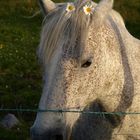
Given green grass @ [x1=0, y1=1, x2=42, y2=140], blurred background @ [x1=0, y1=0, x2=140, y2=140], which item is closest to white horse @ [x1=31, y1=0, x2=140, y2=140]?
blurred background @ [x1=0, y1=0, x2=140, y2=140]

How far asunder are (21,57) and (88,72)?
9451mm

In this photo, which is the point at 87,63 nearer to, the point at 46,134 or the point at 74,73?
the point at 74,73

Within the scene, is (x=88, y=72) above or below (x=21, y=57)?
above

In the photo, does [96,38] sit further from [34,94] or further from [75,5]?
[34,94]

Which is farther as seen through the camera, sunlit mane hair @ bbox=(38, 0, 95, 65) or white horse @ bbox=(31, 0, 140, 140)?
sunlit mane hair @ bbox=(38, 0, 95, 65)

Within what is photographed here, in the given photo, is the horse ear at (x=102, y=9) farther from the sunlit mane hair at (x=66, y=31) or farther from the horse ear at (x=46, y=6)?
the horse ear at (x=46, y=6)

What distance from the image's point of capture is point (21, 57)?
13719 mm

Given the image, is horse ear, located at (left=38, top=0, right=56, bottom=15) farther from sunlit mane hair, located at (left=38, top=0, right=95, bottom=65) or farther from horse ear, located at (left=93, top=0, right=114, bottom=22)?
horse ear, located at (left=93, top=0, right=114, bottom=22)

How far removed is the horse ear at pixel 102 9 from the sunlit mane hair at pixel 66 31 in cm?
10

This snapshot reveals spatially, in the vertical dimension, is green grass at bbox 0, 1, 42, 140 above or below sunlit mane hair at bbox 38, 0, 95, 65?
below

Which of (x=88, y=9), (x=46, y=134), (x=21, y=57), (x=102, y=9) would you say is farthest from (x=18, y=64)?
(x=46, y=134)

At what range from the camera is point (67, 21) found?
14.4ft

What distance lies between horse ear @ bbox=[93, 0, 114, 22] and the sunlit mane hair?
97 millimetres

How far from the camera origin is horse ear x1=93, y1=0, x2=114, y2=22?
14.8 feet
